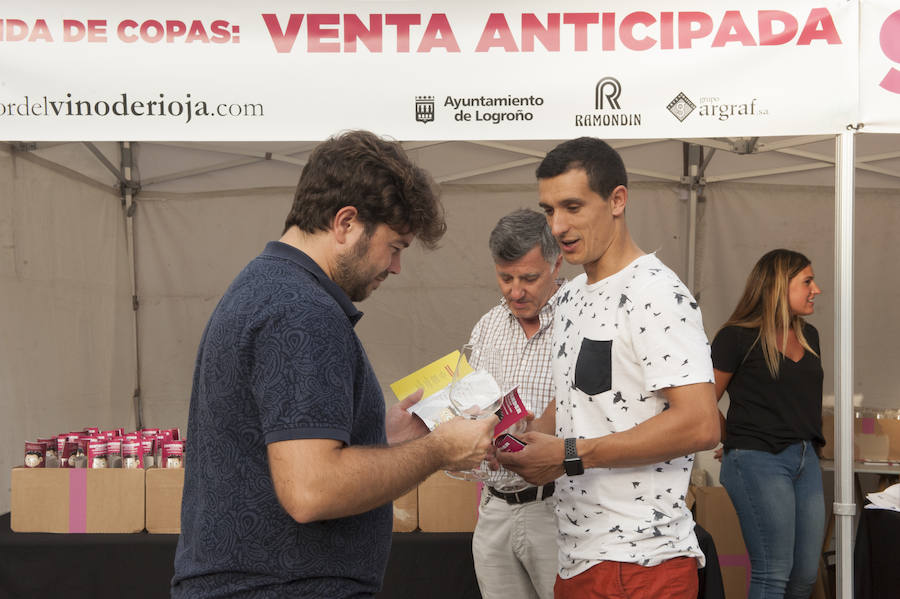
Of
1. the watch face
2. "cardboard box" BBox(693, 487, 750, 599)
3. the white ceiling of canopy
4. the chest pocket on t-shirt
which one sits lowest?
"cardboard box" BBox(693, 487, 750, 599)

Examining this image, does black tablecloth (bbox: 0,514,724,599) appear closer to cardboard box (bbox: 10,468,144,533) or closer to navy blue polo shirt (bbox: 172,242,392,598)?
cardboard box (bbox: 10,468,144,533)

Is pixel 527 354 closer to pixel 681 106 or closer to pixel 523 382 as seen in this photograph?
pixel 523 382

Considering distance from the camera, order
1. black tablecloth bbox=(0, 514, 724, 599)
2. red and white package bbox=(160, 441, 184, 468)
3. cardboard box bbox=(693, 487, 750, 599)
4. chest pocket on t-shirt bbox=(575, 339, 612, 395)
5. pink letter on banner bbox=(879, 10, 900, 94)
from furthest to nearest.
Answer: cardboard box bbox=(693, 487, 750, 599) < red and white package bbox=(160, 441, 184, 468) < black tablecloth bbox=(0, 514, 724, 599) < pink letter on banner bbox=(879, 10, 900, 94) < chest pocket on t-shirt bbox=(575, 339, 612, 395)

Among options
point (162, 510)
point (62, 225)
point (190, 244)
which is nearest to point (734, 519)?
point (162, 510)

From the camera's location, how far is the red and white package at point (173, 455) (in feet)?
10.4

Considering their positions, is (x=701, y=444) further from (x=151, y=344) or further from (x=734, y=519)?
(x=151, y=344)

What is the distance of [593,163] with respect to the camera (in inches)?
69.1

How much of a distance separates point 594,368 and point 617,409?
0.32 ft

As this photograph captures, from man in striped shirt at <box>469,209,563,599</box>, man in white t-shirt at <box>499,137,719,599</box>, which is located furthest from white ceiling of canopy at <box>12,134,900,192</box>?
man in white t-shirt at <box>499,137,719,599</box>

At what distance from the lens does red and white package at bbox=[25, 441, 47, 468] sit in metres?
3.24

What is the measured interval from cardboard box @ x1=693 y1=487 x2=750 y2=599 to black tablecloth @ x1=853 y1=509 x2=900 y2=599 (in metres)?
0.69

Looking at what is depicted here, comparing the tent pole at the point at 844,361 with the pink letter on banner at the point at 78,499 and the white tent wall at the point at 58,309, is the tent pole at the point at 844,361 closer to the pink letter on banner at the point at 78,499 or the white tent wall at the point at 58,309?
the pink letter on banner at the point at 78,499

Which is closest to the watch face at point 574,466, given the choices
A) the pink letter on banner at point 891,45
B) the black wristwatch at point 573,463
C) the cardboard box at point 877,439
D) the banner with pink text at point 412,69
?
the black wristwatch at point 573,463

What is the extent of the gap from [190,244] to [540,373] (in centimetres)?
346
